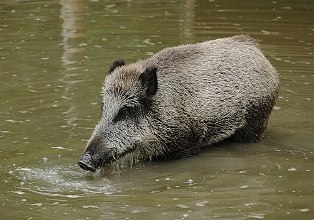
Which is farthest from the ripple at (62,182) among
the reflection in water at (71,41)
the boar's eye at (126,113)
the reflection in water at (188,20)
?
the reflection in water at (188,20)

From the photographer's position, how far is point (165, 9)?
21922 mm

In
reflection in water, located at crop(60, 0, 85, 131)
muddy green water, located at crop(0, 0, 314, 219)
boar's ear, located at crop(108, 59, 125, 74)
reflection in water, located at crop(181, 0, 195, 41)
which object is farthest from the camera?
reflection in water, located at crop(181, 0, 195, 41)

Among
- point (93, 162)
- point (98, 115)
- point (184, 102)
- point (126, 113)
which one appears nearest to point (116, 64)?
point (126, 113)

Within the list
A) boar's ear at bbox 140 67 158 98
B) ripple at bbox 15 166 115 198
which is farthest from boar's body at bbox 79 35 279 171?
ripple at bbox 15 166 115 198

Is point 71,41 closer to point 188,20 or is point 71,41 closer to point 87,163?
point 188,20

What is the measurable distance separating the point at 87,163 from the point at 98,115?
10.7 feet

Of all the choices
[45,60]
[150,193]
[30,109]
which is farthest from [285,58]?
[150,193]

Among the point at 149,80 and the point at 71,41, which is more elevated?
the point at 149,80

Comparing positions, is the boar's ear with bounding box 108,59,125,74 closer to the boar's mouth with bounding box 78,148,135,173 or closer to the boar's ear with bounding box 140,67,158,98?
the boar's ear with bounding box 140,67,158,98

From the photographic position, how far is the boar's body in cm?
986

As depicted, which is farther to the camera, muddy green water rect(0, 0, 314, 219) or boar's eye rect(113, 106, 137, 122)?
boar's eye rect(113, 106, 137, 122)

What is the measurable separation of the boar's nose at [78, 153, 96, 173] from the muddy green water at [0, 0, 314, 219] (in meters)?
0.22

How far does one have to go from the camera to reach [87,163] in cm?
923

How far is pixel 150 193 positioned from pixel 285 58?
7.54 m
